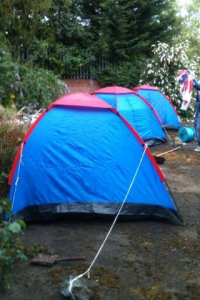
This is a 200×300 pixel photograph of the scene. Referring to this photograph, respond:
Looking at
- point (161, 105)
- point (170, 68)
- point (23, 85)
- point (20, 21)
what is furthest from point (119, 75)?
point (23, 85)

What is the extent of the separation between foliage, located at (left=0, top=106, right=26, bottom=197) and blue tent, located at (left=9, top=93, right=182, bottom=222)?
0.63 meters

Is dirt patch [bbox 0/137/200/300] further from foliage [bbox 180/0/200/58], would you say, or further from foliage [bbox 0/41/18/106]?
foliage [bbox 180/0/200/58]

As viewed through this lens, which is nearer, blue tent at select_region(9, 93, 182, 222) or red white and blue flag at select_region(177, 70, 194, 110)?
blue tent at select_region(9, 93, 182, 222)

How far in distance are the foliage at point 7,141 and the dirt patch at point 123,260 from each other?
3.68 feet

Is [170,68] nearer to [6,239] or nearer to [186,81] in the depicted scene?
[186,81]

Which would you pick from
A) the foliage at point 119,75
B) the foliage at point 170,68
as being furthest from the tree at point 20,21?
the foliage at point 170,68

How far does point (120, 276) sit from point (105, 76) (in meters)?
13.3

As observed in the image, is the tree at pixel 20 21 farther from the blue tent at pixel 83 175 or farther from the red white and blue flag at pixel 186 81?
the blue tent at pixel 83 175

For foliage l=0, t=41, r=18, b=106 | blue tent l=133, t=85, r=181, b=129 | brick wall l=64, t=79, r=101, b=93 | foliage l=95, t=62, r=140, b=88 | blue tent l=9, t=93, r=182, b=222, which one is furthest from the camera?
foliage l=95, t=62, r=140, b=88

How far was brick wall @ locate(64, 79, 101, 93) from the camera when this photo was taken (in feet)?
49.4

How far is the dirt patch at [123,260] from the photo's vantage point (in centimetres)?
286

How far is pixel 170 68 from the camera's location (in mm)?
14273

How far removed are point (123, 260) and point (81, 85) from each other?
12657 mm

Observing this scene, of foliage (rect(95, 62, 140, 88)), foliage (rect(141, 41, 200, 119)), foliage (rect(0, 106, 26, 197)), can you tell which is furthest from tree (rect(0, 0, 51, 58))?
foliage (rect(0, 106, 26, 197))
